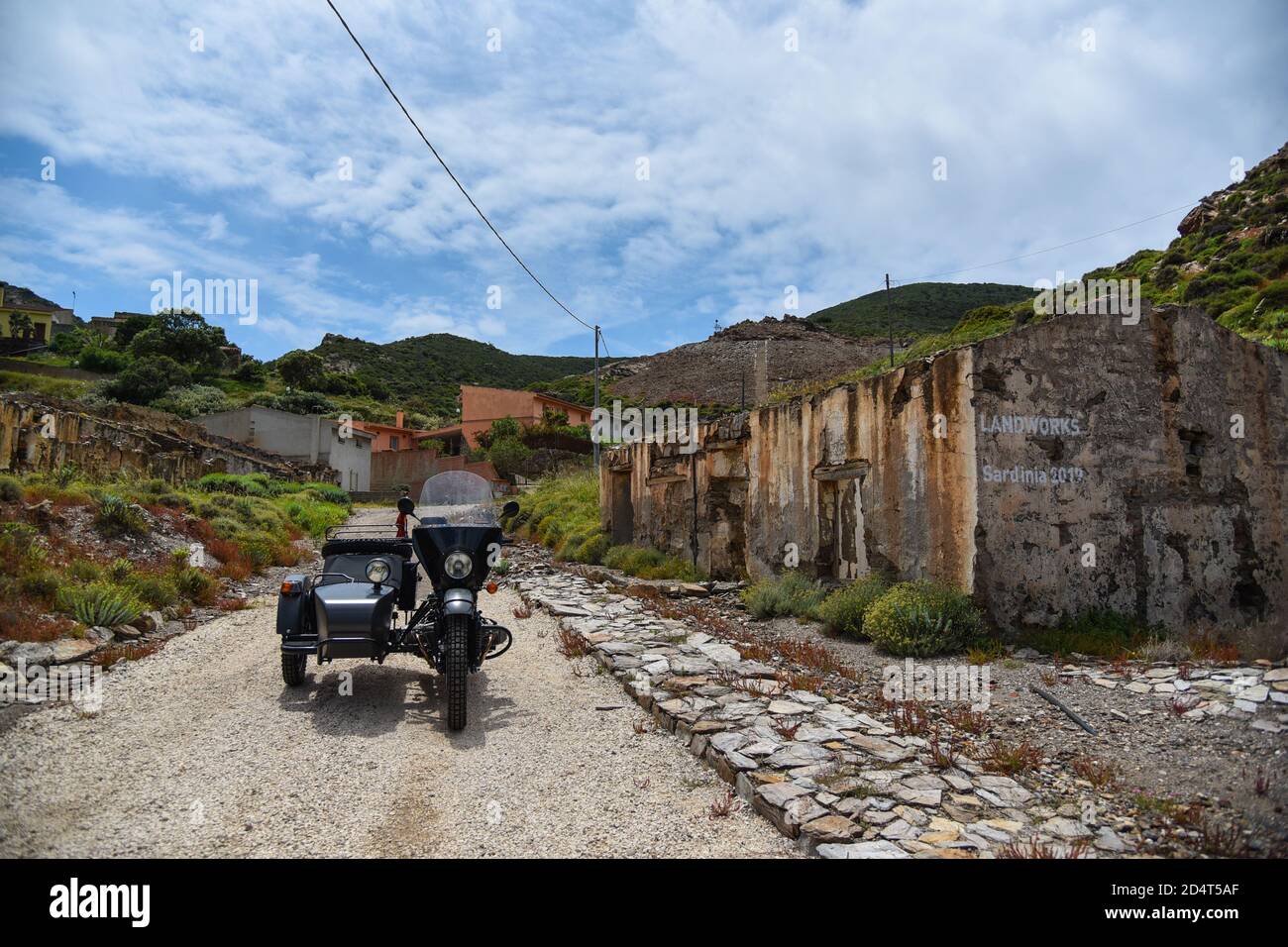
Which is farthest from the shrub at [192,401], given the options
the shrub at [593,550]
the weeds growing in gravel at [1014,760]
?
the weeds growing in gravel at [1014,760]

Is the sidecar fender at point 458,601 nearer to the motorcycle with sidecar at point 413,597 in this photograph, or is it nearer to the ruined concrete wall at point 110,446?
the motorcycle with sidecar at point 413,597

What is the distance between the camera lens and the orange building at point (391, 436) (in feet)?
154

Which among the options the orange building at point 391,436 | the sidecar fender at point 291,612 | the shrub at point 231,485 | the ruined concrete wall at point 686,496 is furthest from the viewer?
the orange building at point 391,436

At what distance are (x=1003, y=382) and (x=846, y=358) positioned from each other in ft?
115

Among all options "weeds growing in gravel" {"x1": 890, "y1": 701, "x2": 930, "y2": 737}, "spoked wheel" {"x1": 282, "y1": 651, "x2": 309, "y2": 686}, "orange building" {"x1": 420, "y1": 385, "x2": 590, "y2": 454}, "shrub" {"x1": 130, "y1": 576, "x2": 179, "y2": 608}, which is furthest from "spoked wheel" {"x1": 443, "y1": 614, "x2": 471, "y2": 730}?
"orange building" {"x1": 420, "y1": 385, "x2": 590, "y2": 454}

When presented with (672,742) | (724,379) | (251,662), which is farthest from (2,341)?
(672,742)

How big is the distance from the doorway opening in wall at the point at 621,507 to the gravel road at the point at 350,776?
1138 centimetres

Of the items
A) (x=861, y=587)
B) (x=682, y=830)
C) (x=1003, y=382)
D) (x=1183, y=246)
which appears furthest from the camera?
(x=1183, y=246)

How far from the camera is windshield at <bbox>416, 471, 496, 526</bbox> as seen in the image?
6.84 m

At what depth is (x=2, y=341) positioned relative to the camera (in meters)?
60.2

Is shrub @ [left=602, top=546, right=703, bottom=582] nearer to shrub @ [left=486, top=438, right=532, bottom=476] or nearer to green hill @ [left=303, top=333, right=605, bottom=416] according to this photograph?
shrub @ [left=486, top=438, right=532, bottom=476]

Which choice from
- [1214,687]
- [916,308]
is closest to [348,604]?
[1214,687]

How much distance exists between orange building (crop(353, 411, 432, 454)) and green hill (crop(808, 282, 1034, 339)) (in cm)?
3010
